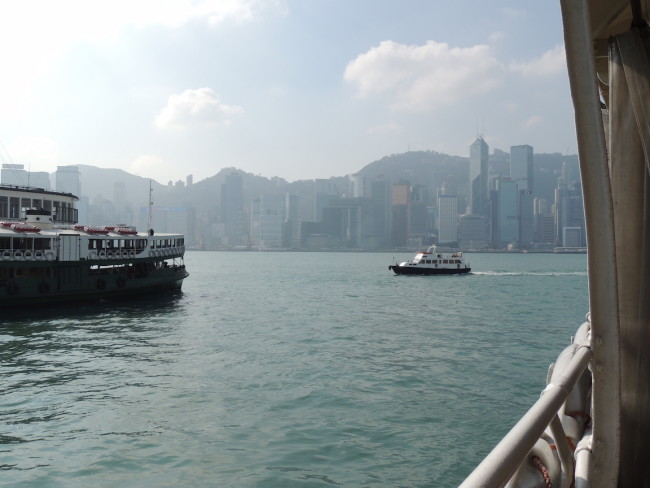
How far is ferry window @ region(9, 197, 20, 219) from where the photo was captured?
1540 inches

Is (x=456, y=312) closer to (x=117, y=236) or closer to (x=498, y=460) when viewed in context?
(x=117, y=236)

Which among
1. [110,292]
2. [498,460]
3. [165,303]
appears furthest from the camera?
[165,303]

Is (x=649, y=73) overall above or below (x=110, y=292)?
above

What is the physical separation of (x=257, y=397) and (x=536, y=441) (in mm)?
13256

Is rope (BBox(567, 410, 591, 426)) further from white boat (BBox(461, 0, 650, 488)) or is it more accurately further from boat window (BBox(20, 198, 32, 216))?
boat window (BBox(20, 198, 32, 216))

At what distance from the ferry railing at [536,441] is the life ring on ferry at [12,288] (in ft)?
111

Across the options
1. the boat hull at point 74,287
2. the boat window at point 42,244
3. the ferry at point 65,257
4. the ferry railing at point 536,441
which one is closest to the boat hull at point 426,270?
the ferry at point 65,257

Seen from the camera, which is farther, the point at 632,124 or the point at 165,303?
the point at 165,303

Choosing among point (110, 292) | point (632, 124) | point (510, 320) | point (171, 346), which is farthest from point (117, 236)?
point (632, 124)

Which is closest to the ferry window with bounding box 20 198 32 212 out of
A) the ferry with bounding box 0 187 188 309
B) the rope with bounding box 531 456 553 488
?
the ferry with bounding box 0 187 188 309

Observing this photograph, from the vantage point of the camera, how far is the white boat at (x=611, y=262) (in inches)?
109

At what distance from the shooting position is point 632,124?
10.6 feet

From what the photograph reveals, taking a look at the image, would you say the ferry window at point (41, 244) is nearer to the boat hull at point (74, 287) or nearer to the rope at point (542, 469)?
the boat hull at point (74, 287)

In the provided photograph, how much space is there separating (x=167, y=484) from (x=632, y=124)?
9439 mm
